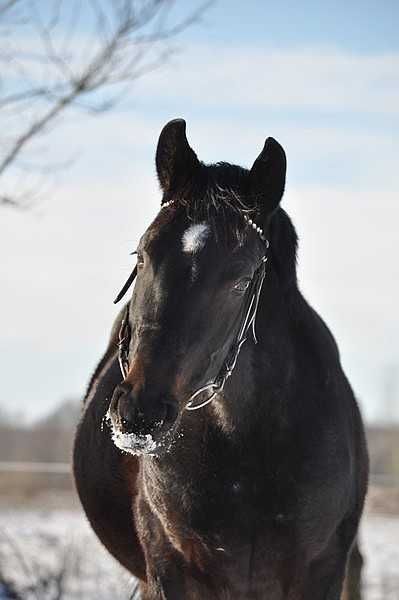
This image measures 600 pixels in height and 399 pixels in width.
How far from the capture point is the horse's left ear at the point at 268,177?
429 cm

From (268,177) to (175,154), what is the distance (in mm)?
357

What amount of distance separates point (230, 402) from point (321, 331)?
27.1 inches

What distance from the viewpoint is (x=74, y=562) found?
396 inches

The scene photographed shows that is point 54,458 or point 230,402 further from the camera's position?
point 54,458

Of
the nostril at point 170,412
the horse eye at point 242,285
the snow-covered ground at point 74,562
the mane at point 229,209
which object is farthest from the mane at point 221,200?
the snow-covered ground at point 74,562

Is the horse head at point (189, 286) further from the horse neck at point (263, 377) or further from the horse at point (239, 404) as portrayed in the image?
the horse neck at point (263, 377)

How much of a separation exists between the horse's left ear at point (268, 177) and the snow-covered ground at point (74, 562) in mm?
4361

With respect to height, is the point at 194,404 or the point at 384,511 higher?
the point at 194,404

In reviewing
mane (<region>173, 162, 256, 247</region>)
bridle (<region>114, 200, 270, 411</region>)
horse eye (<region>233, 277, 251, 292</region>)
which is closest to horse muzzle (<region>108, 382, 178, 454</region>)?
bridle (<region>114, 200, 270, 411</region>)

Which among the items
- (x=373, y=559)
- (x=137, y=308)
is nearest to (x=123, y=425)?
(x=137, y=308)

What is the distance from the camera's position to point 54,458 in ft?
87.0

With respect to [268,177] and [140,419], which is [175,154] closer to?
[268,177]

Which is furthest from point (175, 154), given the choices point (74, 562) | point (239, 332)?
point (74, 562)

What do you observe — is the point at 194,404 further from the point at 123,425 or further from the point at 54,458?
the point at 54,458
